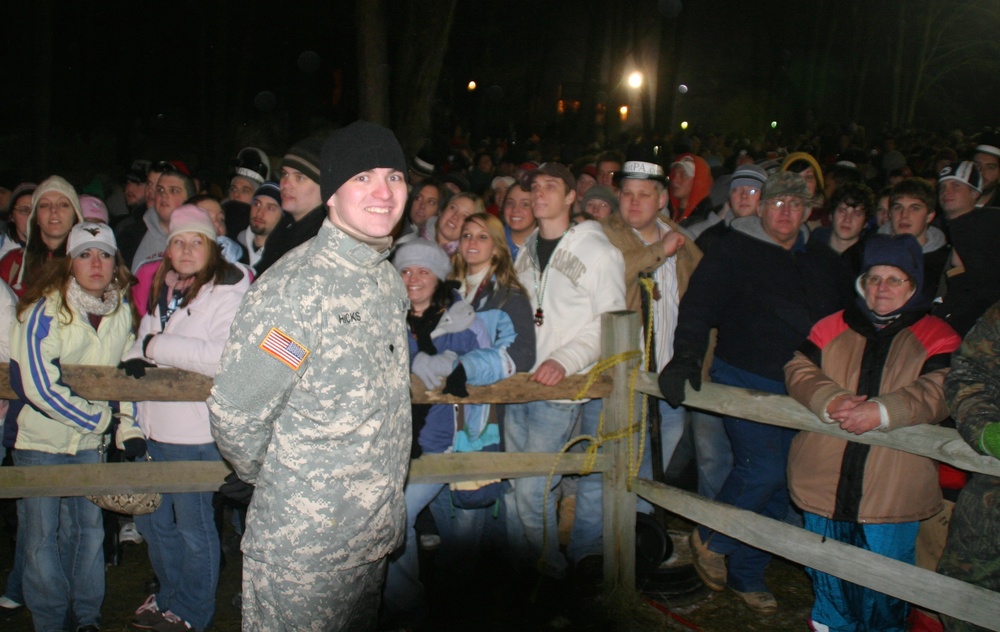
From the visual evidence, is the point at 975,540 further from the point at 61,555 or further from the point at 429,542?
Result: the point at 61,555

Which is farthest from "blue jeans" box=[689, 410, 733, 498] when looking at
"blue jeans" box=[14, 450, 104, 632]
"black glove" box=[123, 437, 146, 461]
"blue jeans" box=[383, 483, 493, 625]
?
"blue jeans" box=[14, 450, 104, 632]

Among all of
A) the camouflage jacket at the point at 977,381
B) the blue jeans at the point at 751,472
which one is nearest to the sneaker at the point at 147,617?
the blue jeans at the point at 751,472

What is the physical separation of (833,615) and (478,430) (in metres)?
2.15

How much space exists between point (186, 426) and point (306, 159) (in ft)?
5.12

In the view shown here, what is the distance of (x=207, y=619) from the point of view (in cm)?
431

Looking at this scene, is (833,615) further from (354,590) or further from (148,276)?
A: (148,276)

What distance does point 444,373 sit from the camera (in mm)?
3936

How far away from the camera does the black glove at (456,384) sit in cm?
390

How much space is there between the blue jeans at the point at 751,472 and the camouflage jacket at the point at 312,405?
8.74 ft

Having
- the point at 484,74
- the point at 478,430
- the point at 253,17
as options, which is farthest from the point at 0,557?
the point at 484,74

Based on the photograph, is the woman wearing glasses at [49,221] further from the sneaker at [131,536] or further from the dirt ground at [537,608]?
the dirt ground at [537,608]

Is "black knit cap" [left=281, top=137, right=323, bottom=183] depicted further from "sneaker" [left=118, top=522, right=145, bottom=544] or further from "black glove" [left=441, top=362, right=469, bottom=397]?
"sneaker" [left=118, top=522, right=145, bottom=544]

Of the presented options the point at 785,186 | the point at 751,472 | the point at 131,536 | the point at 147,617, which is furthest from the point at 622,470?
the point at 131,536

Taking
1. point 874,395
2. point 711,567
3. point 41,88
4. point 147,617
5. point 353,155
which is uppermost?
point 41,88
